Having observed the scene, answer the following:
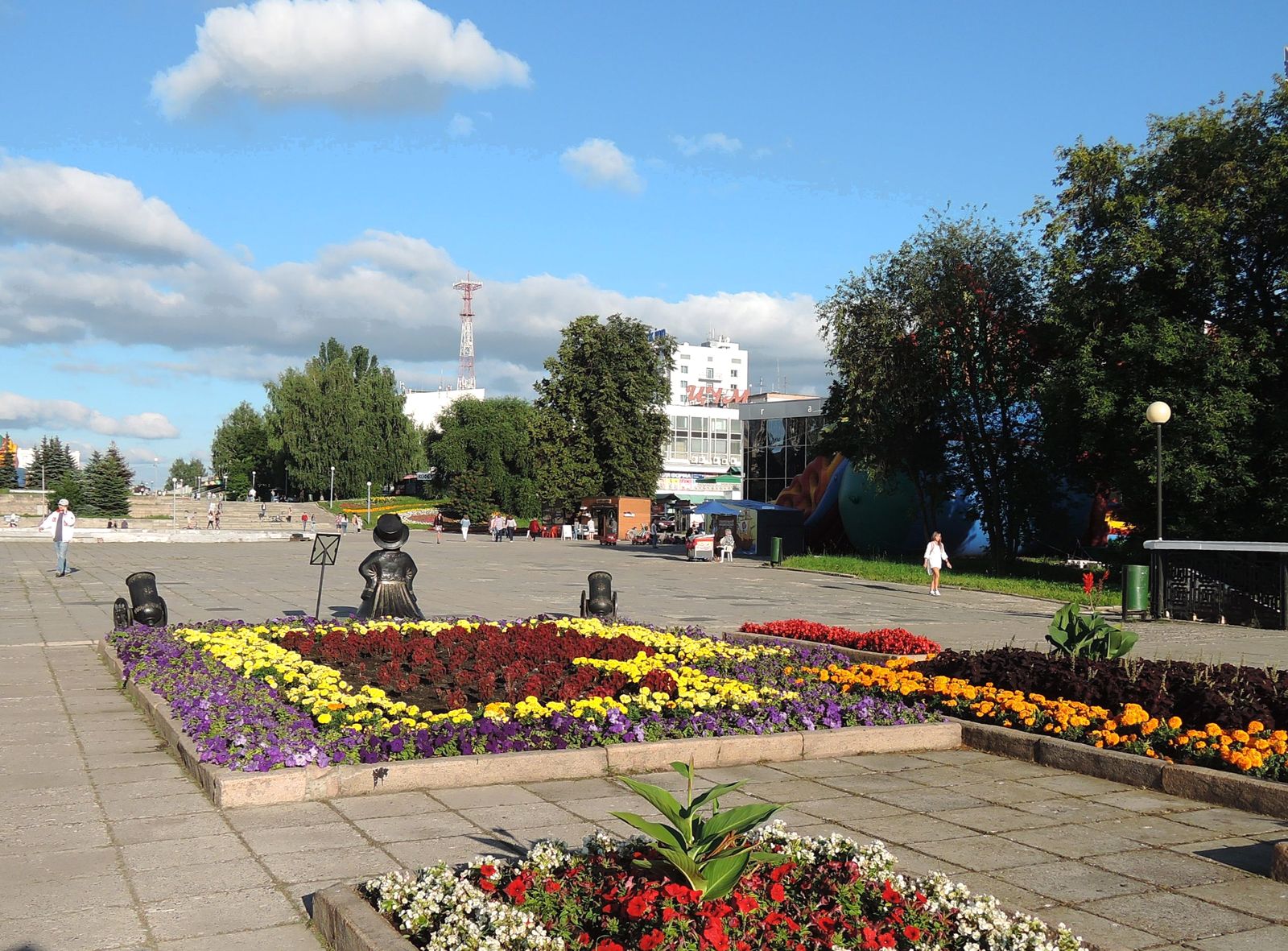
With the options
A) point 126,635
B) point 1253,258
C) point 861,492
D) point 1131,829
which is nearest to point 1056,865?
point 1131,829

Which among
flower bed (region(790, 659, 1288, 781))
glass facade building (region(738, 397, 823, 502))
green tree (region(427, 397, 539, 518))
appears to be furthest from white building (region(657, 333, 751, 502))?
flower bed (region(790, 659, 1288, 781))

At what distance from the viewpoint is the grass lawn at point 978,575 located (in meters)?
23.8

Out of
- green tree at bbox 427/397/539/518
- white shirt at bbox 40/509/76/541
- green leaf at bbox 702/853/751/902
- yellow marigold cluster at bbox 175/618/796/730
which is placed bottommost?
yellow marigold cluster at bbox 175/618/796/730

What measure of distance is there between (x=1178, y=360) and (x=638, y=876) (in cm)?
2462

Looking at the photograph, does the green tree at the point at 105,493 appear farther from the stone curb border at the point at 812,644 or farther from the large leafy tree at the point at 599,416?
the stone curb border at the point at 812,644

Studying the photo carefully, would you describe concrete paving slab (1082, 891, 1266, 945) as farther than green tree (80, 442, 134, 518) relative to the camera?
No

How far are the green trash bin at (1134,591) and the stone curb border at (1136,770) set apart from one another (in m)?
12.7

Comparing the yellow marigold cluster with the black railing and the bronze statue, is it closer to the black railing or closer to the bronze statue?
the bronze statue

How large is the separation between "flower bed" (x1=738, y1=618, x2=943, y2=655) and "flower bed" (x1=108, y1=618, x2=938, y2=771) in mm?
515

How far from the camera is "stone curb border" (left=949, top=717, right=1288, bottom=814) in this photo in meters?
6.21

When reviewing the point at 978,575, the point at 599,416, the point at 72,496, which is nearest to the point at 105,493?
the point at 72,496

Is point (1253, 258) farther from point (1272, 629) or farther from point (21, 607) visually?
point (21, 607)

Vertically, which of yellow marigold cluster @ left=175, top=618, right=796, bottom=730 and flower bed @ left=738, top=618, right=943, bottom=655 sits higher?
yellow marigold cluster @ left=175, top=618, right=796, bottom=730

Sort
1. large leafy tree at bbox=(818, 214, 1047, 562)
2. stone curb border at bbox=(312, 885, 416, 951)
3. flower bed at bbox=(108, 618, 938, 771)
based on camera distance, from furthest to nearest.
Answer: large leafy tree at bbox=(818, 214, 1047, 562)
flower bed at bbox=(108, 618, 938, 771)
stone curb border at bbox=(312, 885, 416, 951)
